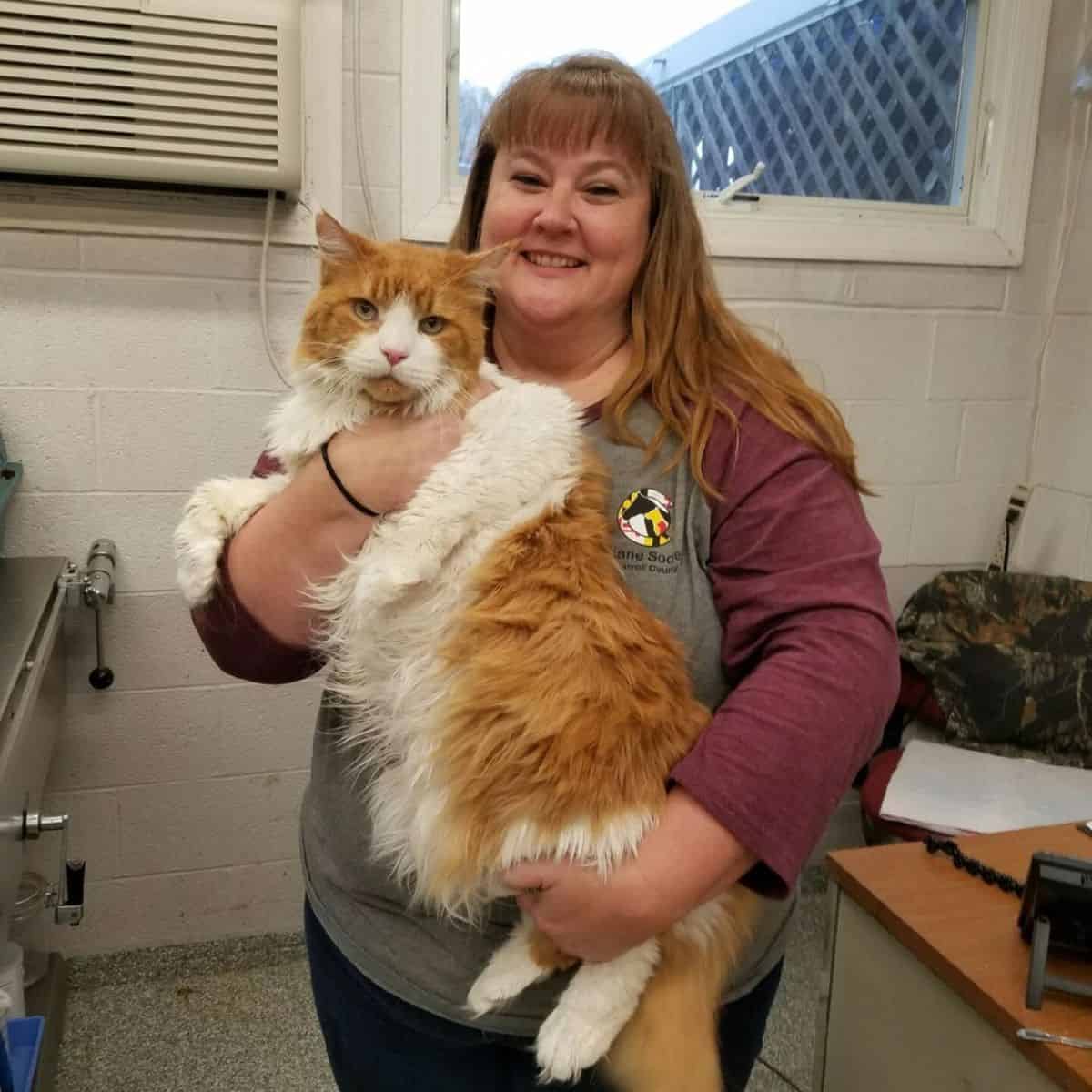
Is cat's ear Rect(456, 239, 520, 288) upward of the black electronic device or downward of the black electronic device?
upward

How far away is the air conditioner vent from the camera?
1.72 meters

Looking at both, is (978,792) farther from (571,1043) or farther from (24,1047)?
(24,1047)

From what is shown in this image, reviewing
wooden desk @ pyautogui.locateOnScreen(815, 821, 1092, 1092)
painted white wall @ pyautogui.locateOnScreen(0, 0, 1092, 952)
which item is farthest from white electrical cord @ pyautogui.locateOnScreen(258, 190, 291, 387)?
wooden desk @ pyautogui.locateOnScreen(815, 821, 1092, 1092)

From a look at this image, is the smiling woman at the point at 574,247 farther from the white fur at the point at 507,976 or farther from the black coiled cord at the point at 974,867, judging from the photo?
the black coiled cord at the point at 974,867

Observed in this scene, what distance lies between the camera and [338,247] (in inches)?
44.3

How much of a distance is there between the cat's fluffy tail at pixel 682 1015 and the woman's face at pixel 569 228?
663 millimetres

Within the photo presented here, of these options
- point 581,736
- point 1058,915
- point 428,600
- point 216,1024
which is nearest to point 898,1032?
point 1058,915

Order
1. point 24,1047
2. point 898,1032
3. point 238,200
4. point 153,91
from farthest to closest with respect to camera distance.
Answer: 1. point 238,200
2. point 153,91
3. point 24,1047
4. point 898,1032

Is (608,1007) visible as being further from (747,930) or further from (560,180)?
(560,180)

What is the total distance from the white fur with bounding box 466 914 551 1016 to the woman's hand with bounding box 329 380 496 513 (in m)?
0.46

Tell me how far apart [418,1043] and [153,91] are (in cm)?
167

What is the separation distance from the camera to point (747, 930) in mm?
980

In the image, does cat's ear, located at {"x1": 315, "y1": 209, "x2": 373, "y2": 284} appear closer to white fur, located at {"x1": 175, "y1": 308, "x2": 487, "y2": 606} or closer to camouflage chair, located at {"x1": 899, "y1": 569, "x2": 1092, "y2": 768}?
white fur, located at {"x1": 175, "y1": 308, "x2": 487, "y2": 606}

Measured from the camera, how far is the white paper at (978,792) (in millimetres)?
1889
